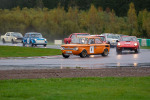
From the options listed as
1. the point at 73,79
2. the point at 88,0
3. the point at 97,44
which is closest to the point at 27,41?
the point at 97,44

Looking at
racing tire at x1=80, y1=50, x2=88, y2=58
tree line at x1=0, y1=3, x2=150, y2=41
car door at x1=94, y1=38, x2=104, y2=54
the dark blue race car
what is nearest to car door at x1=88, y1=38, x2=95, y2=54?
car door at x1=94, y1=38, x2=104, y2=54

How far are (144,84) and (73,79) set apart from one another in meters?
2.44

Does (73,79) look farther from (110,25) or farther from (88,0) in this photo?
(88,0)

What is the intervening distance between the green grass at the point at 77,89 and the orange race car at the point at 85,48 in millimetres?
13792

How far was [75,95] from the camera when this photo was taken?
10141 millimetres

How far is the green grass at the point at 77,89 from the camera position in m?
9.96

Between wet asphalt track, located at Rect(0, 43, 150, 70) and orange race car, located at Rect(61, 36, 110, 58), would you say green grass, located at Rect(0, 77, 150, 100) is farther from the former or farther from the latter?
orange race car, located at Rect(61, 36, 110, 58)

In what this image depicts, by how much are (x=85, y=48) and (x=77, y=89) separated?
1708 cm

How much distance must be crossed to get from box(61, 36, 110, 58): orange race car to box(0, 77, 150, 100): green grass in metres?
13.8

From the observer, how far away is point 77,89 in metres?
11.3

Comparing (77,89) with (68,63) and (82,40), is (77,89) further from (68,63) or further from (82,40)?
(82,40)

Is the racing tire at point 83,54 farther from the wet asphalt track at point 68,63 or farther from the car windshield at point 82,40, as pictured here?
the wet asphalt track at point 68,63

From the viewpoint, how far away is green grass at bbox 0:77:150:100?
9.96m

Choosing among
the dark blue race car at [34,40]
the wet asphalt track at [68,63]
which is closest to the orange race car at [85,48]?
the wet asphalt track at [68,63]
